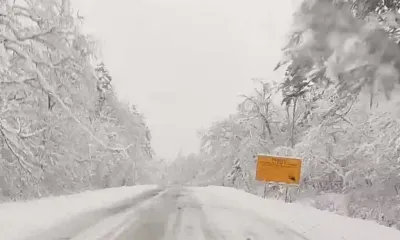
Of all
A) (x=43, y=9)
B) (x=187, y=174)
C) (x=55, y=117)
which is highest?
(x=43, y=9)

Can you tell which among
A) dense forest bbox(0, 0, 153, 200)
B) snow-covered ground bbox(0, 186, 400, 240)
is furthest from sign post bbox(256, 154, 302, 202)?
dense forest bbox(0, 0, 153, 200)

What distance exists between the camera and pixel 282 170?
73.6ft

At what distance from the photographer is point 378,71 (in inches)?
191

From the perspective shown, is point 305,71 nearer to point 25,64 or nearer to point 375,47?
point 375,47

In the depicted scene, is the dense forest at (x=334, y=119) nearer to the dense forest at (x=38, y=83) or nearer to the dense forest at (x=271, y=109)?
the dense forest at (x=271, y=109)

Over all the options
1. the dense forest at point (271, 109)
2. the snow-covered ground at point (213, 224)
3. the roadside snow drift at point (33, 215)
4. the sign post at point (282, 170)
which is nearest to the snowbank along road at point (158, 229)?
the snow-covered ground at point (213, 224)

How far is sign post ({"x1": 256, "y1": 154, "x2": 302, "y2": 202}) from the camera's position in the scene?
22234 mm

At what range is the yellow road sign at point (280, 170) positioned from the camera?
2223 centimetres

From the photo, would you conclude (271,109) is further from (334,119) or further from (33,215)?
(33,215)

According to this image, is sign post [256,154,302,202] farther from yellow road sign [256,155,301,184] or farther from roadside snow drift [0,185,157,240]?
roadside snow drift [0,185,157,240]

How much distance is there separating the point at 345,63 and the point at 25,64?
1056 centimetres

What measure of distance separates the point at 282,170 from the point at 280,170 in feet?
0.30

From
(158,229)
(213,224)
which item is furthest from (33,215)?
(213,224)

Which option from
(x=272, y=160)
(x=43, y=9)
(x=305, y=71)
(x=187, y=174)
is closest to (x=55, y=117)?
(x=43, y=9)
